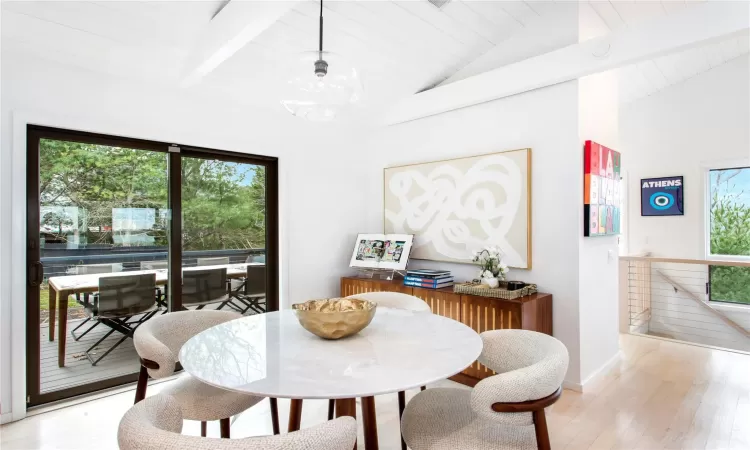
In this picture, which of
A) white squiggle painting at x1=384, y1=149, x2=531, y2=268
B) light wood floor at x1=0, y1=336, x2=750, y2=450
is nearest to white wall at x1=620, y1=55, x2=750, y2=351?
light wood floor at x1=0, y1=336, x2=750, y2=450

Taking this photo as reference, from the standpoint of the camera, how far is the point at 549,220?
3.11 m

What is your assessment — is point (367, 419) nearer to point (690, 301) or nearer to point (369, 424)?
point (369, 424)

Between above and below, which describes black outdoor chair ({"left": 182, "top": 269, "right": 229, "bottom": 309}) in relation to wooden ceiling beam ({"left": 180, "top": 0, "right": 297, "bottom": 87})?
below

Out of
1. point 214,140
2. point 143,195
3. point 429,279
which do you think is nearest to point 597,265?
point 429,279

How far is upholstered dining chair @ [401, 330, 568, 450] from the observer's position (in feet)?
4.28

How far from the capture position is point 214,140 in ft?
10.8

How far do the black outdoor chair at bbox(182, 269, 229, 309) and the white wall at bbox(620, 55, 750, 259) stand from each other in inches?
211

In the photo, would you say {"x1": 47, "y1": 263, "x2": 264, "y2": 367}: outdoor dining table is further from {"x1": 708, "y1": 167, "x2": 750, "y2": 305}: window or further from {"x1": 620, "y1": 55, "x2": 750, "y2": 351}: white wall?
{"x1": 708, "y1": 167, "x2": 750, "y2": 305}: window

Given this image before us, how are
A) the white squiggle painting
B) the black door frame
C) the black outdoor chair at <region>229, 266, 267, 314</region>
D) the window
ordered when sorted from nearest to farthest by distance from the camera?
1. the black door frame
2. the white squiggle painting
3. the black outdoor chair at <region>229, 266, 267, 314</region>
4. the window

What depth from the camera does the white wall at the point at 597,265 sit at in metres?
3.04

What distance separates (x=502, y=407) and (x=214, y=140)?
2939mm

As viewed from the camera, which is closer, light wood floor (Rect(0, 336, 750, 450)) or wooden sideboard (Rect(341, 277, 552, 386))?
light wood floor (Rect(0, 336, 750, 450))

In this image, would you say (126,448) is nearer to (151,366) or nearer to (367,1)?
(151,366)

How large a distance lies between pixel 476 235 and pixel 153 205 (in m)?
2.66
